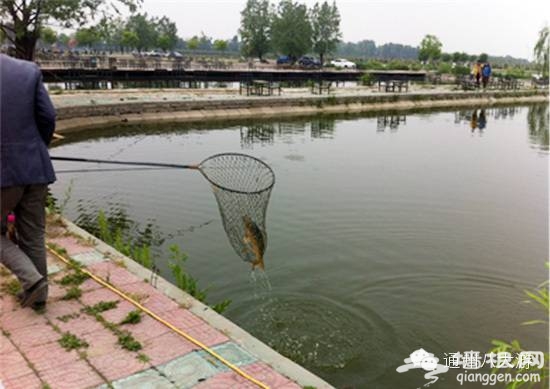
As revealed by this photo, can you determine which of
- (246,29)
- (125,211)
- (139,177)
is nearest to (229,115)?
(139,177)

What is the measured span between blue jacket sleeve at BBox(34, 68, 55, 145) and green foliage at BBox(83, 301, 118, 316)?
1422 millimetres

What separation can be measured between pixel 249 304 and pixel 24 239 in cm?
247

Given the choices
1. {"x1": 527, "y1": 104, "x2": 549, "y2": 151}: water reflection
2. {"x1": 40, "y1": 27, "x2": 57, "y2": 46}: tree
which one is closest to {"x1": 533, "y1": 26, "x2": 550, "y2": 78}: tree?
{"x1": 527, "y1": 104, "x2": 549, "y2": 151}: water reflection

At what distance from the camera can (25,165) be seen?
3.73 meters

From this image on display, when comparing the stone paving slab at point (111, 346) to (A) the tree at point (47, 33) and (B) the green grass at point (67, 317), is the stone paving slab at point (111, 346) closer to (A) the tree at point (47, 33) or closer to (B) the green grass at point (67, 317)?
(B) the green grass at point (67, 317)

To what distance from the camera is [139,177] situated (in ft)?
36.5

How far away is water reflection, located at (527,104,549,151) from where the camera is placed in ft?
59.9

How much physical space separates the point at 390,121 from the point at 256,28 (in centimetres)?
4624

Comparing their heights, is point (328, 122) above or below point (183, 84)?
below

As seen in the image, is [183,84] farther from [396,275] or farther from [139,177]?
[396,275]

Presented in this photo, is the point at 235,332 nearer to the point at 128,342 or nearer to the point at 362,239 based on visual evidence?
the point at 128,342

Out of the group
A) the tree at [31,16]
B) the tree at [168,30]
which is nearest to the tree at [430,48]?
the tree at [168,30]

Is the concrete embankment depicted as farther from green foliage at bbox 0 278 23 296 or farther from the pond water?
green foliage at bbox 0 278 23 296

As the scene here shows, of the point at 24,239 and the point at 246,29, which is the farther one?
the point at 246,29
